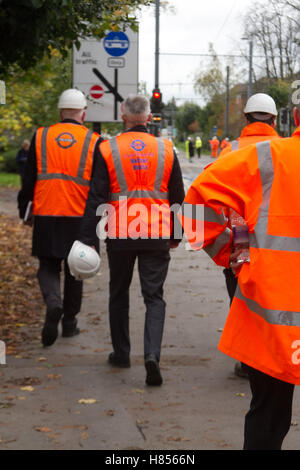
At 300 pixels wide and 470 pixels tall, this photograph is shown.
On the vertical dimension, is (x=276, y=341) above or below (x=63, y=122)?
below

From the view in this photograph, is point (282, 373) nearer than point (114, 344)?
Yes

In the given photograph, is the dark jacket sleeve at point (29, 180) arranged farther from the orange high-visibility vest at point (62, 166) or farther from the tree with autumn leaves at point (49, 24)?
the tree with autumn leaves at point (49, 24)

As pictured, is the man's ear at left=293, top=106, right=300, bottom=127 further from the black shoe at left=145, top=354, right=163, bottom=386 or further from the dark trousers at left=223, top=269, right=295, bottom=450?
the black shoe at left=145, top=354, right=163, bottom=386

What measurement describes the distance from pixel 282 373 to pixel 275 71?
32.6 ft

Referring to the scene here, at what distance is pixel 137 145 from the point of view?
6.44 m

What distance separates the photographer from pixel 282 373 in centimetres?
Answer: 330

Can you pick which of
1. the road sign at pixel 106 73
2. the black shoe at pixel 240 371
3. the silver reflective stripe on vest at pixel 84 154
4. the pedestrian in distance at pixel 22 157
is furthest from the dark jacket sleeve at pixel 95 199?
the pedestrian in distance at pixel 22 157

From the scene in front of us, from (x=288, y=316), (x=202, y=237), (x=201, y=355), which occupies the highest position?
(x=202, y=237)

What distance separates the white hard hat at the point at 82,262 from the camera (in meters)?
6.20

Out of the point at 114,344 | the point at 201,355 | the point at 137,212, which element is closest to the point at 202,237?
the point at 137,212

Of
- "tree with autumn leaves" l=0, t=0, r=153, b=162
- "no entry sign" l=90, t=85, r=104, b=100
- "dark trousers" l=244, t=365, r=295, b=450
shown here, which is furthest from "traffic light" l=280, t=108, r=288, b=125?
"no entry sign" l=90, t=85, r=104, b=100

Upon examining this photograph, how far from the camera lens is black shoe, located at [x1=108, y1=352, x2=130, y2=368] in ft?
22.1

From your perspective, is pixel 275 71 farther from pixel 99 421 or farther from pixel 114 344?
pixel 99 421

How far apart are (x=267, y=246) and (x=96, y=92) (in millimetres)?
8326
